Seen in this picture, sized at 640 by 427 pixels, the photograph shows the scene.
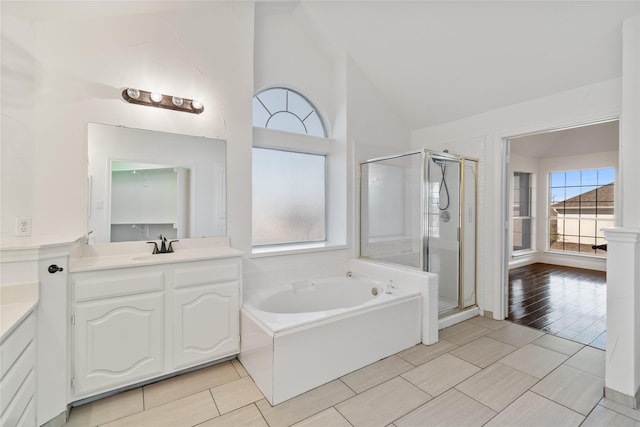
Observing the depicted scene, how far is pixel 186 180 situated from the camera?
2529 mm

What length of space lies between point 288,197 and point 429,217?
5.20 ft

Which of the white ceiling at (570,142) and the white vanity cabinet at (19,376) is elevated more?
the white ceiling at (570,142)

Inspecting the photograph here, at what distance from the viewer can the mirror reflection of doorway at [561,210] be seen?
4789 millimetres

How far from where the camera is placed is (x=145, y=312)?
76.8 inches

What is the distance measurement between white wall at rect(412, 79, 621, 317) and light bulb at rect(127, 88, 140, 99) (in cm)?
329

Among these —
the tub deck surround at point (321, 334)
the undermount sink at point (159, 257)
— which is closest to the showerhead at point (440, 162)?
the tub deck surround at point (321, 334)

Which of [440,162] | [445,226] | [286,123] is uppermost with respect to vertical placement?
[286,123]

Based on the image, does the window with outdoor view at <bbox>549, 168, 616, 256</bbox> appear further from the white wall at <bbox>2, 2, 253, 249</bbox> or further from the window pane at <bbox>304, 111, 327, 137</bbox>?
the white wall at <bbox>2, 2, 253, 249</bbox>

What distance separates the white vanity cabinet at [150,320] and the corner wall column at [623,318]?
2549 mm

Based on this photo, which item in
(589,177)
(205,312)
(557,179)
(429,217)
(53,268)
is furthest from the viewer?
(557,179)

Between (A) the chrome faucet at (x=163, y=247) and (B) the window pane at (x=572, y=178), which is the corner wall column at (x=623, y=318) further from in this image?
(B) the window pane at (x=572, y=178)

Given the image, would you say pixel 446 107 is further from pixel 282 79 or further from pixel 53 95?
pixel 53 95

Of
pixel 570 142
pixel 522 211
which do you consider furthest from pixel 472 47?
pixel 522 211

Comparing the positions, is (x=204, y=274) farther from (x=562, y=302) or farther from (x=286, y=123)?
(x=562, y=302)
